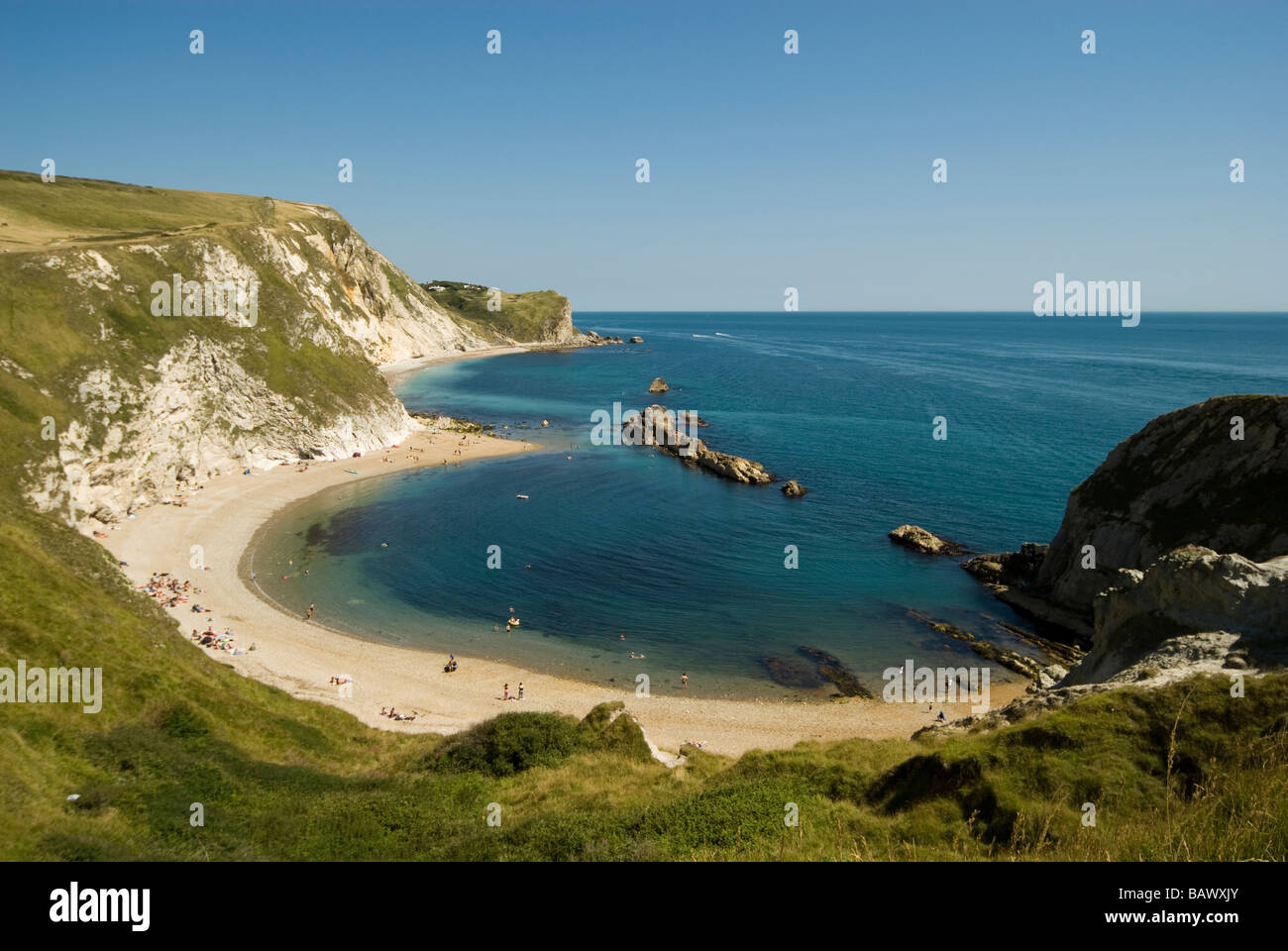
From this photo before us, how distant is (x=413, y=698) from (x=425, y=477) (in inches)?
1861

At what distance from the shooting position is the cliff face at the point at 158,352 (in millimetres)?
58156

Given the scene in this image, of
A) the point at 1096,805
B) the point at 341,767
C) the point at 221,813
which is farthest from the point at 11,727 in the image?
the point at 1096,805

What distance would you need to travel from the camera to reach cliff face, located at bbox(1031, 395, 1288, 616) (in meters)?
40.5

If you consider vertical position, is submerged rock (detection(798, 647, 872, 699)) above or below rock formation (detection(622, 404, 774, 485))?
below

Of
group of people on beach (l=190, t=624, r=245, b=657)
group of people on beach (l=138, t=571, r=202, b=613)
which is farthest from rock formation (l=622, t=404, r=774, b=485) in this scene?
group of people on beach (l=138, t=571, r=202, b=613)

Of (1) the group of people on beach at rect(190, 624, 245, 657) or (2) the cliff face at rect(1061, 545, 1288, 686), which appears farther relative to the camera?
(1) the group of people on beach at rect(190, 624, 245, 657)

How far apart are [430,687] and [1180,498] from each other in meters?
48.8

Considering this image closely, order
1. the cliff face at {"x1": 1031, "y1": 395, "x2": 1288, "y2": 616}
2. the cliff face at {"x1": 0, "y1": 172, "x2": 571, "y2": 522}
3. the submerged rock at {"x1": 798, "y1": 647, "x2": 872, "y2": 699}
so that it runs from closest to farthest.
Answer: the submerged rock at {"x1": 798, "y1": 647, "x2": 872, "y2": 699} < the cliff face at {"x1": 1031, "y1": 395, "x2": 1288, "y2": 616} < the cliff face at {"x1": 0, "y1": 172, "x2": 571, "y2": 522}

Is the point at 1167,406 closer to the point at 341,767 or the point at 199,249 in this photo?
the point at 341,767

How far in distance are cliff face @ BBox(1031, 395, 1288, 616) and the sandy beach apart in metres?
14.5

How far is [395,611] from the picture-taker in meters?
49.8

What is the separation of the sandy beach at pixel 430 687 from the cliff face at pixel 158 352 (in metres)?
10.4

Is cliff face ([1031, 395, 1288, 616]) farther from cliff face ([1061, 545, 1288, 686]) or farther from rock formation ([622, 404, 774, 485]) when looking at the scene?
rock formation ([622, 404, 774, 485])
